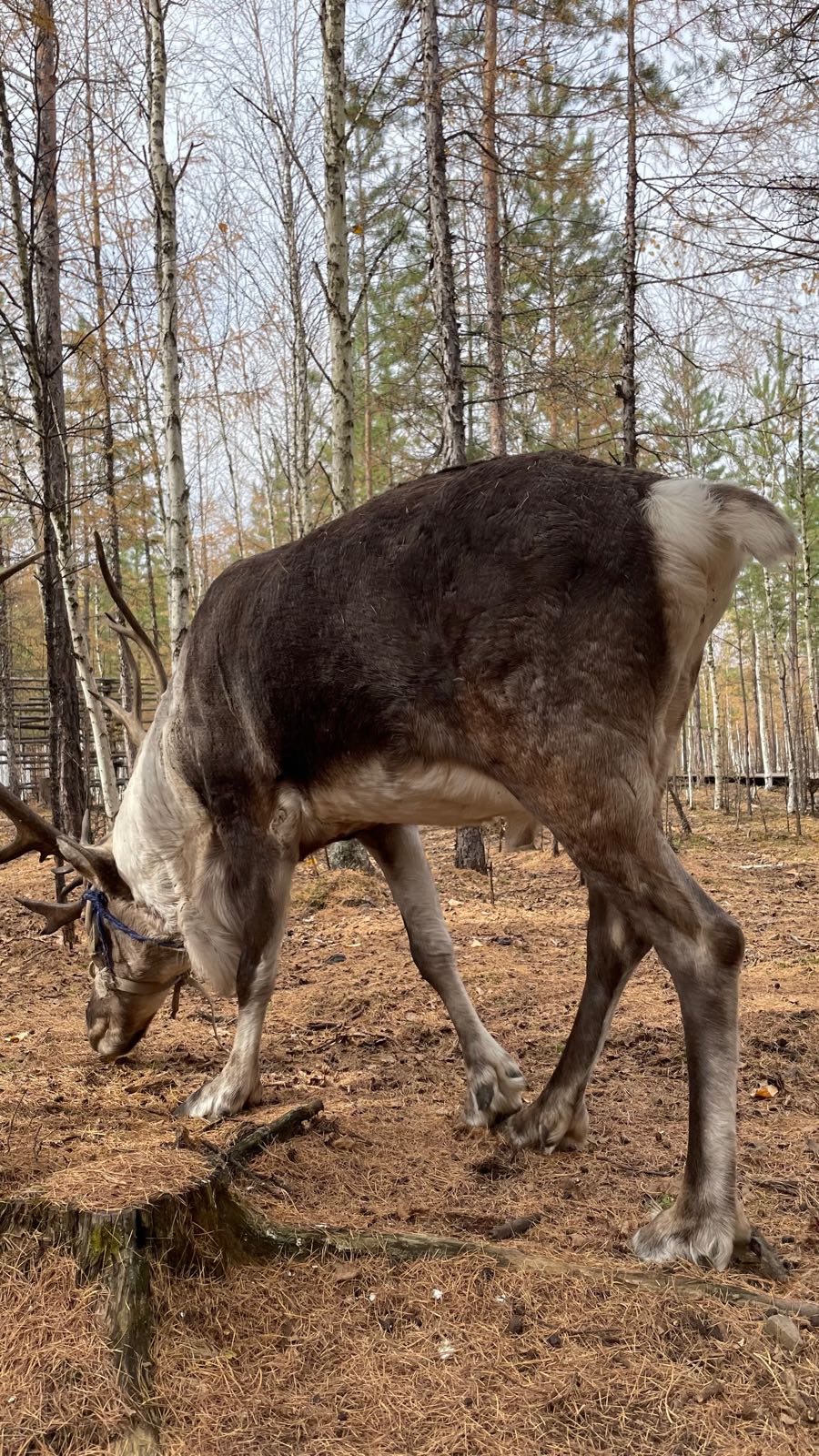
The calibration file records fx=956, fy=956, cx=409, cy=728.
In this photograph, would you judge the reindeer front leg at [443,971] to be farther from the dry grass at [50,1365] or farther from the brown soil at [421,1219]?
the dry grass at [50,1365]

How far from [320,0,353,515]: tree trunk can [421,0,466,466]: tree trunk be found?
3.44 ft

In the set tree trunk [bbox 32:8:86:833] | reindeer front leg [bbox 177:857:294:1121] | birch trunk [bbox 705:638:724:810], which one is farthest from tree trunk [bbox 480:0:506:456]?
reindeer front leg [bbox 177:857:294:1121]

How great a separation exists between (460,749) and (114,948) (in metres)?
2.18

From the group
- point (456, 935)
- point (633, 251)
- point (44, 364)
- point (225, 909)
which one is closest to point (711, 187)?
point (633, 251)

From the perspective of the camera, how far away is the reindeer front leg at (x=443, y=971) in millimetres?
3756

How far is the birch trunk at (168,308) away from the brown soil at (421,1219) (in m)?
3.93

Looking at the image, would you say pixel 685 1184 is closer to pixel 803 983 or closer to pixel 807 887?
pixel 803 983

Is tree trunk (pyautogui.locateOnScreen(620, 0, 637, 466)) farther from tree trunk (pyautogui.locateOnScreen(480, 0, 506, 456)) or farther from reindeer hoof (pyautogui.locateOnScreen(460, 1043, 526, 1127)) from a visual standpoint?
reindeer hoof (pyautogui.locateOnScreen(460, 1043, 526, 1127))

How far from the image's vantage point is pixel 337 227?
7.91 meters

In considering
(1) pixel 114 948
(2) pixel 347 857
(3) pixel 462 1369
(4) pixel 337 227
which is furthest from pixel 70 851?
(4) pixel 337 227

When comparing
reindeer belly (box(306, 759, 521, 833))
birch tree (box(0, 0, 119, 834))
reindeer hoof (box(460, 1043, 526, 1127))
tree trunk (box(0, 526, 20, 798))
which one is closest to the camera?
reindeer belly (box(306, 759, 521, 833))

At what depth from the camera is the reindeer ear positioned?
14.1 ft

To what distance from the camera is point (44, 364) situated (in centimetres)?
Answer: 678

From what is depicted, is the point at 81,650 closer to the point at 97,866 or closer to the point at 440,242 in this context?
the point at 97,866
